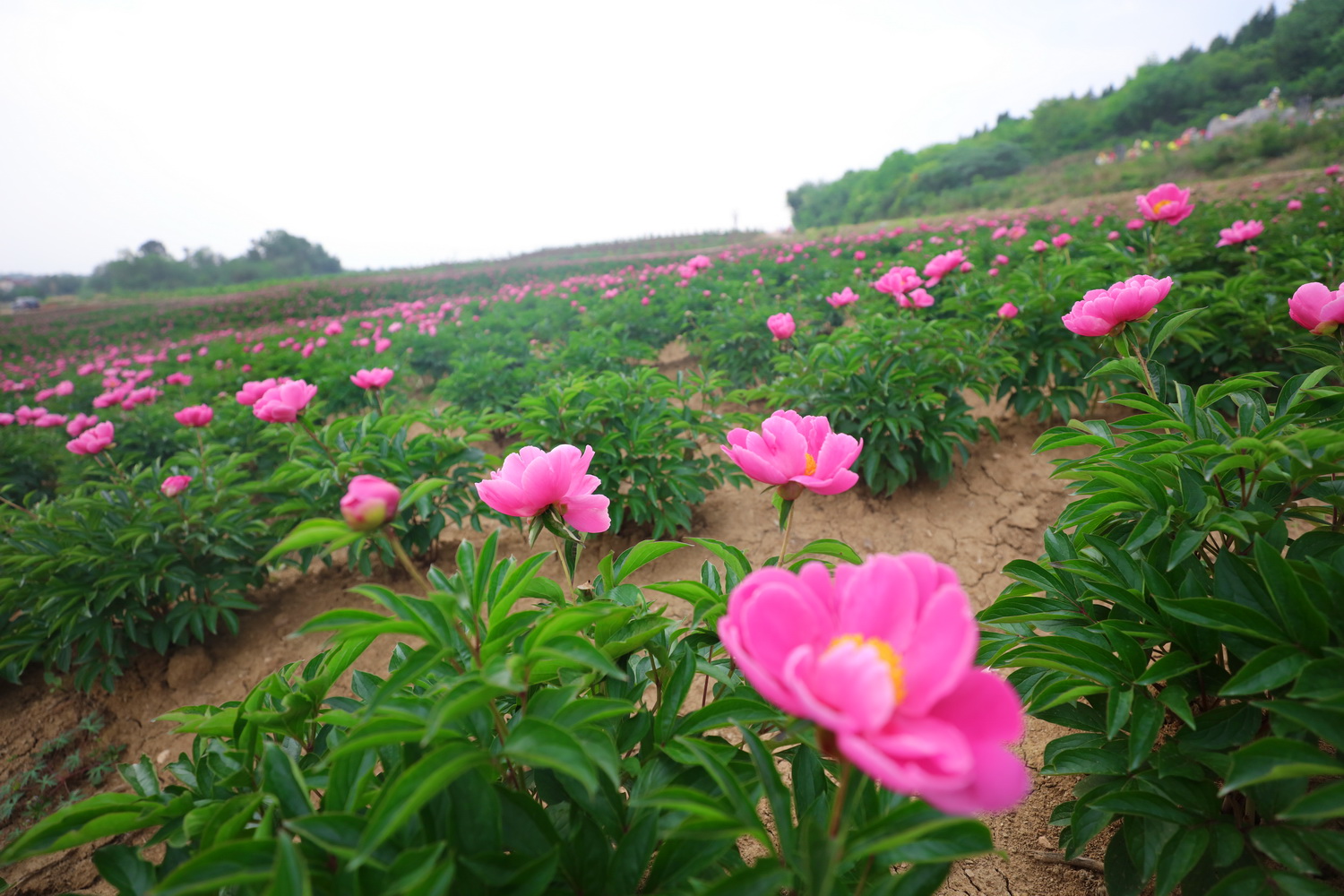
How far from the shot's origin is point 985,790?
0.41m

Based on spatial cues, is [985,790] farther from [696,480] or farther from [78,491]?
[78,491]

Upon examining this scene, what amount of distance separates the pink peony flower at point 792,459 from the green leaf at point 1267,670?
0.56m

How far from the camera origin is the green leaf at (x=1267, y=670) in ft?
2.33

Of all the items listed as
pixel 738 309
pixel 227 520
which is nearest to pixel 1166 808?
pixel 227 520

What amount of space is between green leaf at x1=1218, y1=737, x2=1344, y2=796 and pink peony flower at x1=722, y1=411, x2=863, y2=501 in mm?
558

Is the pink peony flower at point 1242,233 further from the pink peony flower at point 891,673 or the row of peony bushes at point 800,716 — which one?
the pink peony flower at point 891,673

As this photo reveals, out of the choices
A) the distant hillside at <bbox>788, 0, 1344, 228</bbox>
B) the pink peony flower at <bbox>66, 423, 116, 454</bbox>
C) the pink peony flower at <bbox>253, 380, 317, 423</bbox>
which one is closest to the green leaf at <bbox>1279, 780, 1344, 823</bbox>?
the pink peony flower at <bbox>253, 380, 317, 423</bbox>

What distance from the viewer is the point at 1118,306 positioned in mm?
1312

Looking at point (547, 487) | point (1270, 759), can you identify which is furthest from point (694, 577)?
point (1270, 759)

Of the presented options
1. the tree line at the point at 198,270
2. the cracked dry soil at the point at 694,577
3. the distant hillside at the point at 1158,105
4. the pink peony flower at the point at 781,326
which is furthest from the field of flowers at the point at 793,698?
the tree line at the point at 198,270

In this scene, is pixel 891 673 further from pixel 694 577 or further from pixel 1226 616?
pixel 694 577

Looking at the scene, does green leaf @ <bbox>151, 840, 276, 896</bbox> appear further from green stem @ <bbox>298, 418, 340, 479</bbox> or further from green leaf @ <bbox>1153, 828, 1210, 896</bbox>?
green stem @ <bbox>298, 418, 340, 479</bbox>

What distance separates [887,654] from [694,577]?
233cm

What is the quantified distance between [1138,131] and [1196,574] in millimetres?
44978
